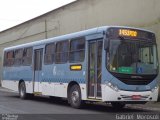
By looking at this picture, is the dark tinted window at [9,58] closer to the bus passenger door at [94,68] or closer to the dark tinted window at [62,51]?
the dark tinted window at [62,51]

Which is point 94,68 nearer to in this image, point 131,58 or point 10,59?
point 131,58

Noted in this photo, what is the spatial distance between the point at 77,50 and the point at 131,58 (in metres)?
2.86

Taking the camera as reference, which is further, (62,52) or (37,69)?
(37,69)

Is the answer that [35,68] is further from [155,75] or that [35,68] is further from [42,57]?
[155,75]

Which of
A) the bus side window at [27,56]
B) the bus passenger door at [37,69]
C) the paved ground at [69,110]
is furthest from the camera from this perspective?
the bus side window at [27,56]

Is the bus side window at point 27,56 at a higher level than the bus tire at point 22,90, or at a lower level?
higher

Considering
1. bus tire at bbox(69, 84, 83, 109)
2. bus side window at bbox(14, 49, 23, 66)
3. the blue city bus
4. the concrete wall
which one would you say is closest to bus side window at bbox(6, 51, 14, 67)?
bus side window at bbox(14, 49, 23, 66)

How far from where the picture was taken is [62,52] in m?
19.0

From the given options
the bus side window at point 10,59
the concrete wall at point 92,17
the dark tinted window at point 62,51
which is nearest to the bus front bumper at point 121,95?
the dark tinted window at point 62,51

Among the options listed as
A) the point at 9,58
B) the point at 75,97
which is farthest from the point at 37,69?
the point at 9,58

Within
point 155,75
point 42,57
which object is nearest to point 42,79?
point 42,57

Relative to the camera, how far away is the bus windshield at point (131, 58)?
1557 centimetres

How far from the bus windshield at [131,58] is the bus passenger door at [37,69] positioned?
22.2ft

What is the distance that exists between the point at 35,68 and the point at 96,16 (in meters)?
6.17
